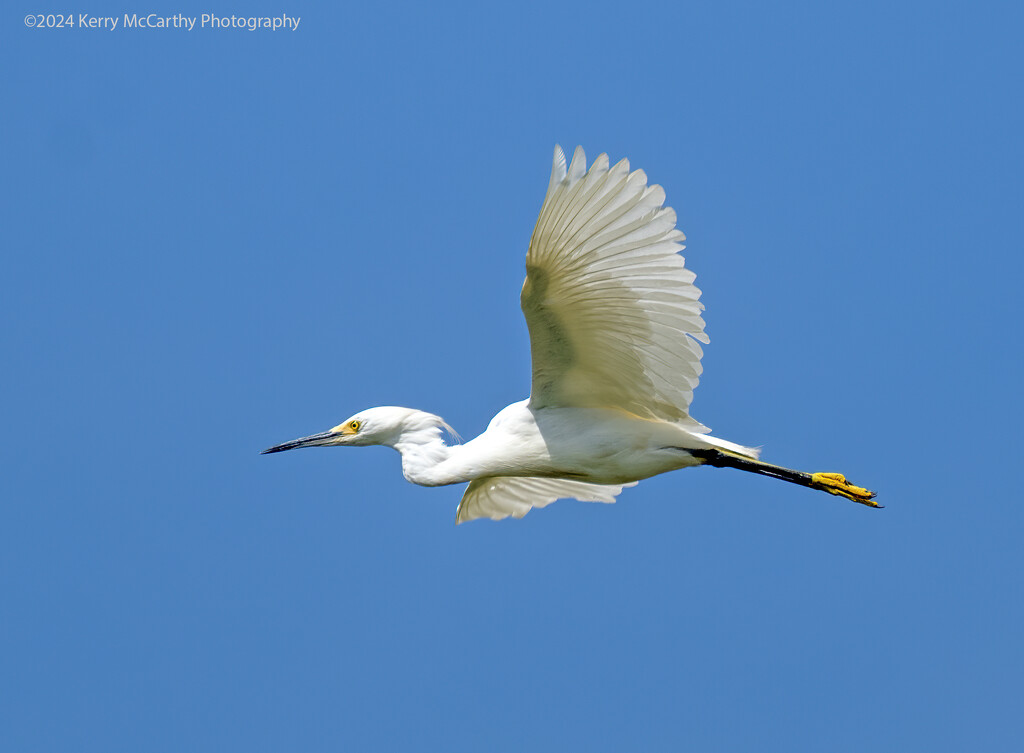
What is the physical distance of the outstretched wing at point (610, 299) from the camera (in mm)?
6918

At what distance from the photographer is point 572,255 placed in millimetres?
7172

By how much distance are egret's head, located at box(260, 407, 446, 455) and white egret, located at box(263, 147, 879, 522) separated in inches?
0.4

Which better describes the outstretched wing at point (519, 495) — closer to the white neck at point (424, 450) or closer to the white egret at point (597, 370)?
the white egret at point (597, 370)

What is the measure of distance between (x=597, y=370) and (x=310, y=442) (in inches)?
95.4

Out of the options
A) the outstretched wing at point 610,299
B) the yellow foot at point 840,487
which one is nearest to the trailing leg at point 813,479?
the yellow foot at point 840,487

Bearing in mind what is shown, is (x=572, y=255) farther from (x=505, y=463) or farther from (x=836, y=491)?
(x=836, y=491)

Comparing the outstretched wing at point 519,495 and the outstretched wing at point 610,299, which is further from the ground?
the outstretched wing at point 610,299

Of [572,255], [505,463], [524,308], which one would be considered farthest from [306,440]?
[572,255]

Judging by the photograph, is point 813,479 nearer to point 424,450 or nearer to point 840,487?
point 840,487

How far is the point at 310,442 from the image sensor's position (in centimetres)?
921

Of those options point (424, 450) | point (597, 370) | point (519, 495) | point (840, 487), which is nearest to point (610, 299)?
point (597, 370)

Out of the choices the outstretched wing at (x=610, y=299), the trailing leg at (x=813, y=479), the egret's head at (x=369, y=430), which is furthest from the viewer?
the egret's head at (x=369, y=430)

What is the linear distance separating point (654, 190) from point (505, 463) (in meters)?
2.42

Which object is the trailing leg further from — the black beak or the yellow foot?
the black beak
